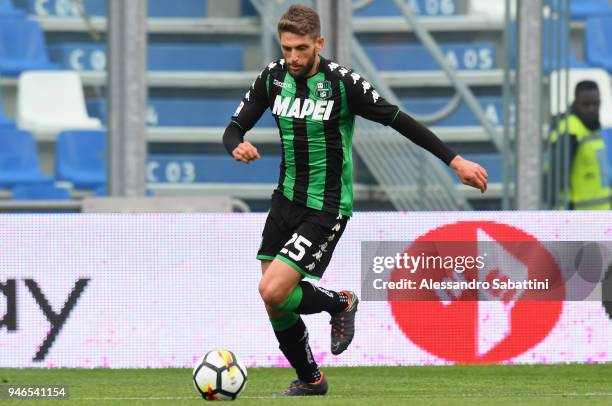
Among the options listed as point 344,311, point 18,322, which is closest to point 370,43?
point 18,322

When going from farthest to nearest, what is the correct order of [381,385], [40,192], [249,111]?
[40,192] < [381,385] < [249,111]

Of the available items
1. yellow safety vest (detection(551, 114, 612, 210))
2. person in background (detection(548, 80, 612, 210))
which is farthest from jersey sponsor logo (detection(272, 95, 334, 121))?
yellow safety vest (detection(551, 114, 612, 210))

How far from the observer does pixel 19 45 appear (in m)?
11.3

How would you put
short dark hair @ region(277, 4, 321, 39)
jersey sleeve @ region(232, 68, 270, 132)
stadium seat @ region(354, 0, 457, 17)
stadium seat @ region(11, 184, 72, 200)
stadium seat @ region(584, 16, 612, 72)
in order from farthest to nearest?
stadium seat @ region(584, 16, 612, 72)
stadium seat @ region(354, 0, 457, 17)
stadium seat @ region(11, 184, 72, 200)
jersey sleeve @ region(232, 68, 270, 132)
short dark hair @ region(277, 4, 321, 39)

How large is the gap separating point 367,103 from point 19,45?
20.6ft

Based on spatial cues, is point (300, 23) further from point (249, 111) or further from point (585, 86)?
point (585, 86)

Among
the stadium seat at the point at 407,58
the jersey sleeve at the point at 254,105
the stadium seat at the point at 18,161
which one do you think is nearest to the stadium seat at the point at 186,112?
the stadium seat at the point at 18,161

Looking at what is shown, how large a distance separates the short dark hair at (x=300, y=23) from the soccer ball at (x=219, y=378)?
132 centimetres

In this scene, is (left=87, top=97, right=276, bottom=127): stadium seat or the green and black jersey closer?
the green and black jersey

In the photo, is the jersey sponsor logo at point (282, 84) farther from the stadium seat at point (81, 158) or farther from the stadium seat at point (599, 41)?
the stadium seat at point (599, 41)

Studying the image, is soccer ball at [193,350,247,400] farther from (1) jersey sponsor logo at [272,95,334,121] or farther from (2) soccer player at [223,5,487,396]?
(1) jersey sponsor logo at [272,95,334,121]

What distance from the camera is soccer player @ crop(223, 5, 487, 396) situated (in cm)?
565

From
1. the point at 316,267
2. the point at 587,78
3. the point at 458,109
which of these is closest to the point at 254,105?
the point at 316,267

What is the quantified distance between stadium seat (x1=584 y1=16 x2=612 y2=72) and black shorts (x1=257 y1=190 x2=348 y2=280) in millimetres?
6424
